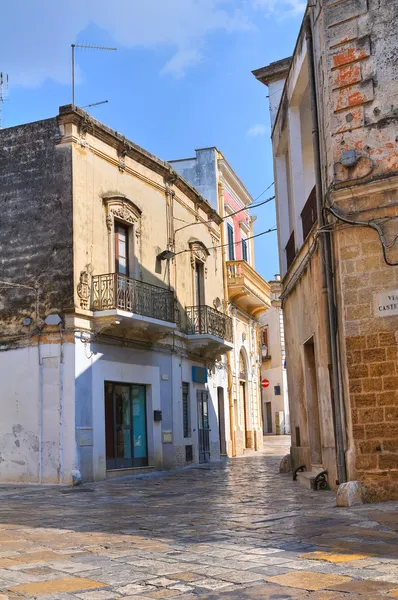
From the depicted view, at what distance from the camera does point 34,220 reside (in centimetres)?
1603

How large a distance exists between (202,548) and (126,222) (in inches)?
496

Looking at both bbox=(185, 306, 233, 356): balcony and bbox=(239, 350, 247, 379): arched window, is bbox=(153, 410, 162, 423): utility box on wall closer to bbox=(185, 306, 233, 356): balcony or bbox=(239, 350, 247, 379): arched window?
bbox=(185, 306, 233, 356): balcony

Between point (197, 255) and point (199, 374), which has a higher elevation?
point (197, 255)

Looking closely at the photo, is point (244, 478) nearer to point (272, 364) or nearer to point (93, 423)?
point (93, 423)

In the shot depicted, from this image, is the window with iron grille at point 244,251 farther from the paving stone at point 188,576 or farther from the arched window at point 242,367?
the paving stone at point 188,576

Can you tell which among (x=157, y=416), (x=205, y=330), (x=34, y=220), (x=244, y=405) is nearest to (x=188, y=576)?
(x=34, y=220)

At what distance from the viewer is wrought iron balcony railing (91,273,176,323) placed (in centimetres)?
1575

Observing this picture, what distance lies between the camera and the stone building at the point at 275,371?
45156mm

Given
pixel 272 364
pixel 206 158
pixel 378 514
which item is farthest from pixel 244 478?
pixel 272 364

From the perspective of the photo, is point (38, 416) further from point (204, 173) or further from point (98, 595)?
point (204, 173)

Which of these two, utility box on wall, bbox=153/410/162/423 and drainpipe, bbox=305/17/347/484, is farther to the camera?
utility box on wall, bbox=153/410/162/423

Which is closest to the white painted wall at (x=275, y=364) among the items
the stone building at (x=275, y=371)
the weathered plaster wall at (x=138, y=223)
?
the stone building at (x=275, y=371)

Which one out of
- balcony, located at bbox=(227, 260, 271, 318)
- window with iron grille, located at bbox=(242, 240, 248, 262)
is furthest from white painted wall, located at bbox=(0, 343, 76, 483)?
window with iron grille, located at bbox=(242, 240, 248, 262)

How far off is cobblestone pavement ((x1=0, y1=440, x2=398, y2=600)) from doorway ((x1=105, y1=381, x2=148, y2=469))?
235 inches
